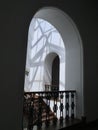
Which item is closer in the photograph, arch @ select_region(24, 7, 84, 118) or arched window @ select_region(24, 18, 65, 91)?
arch @ select_region(24, 7, 84, 118)

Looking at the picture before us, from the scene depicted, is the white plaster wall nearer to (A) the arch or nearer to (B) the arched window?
(A) the arch

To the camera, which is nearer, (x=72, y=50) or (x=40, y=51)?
(x=72, y=50)

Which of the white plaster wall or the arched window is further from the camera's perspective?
the arched window

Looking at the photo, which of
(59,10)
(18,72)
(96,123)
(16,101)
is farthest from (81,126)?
(59,10)

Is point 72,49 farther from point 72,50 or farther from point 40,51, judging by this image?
point 40,51

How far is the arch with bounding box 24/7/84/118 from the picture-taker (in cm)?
351

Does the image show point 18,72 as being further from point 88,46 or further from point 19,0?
point 88,46

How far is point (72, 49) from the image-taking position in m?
3.85

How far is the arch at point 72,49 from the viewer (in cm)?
351

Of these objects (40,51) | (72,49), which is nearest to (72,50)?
(72,49)

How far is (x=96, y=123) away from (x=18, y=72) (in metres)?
2.63

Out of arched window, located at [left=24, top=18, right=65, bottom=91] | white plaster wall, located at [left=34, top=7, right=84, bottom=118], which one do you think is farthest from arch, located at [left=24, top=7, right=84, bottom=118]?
arched window, located at [left=24, top=18, right=65, bottom=91]

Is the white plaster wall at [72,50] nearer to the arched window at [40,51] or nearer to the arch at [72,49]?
the arch at [72,49]

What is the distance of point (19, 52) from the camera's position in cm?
238
